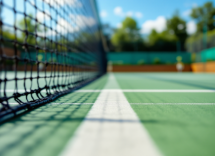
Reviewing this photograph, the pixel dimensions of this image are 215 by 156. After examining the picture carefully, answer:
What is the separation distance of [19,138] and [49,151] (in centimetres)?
24

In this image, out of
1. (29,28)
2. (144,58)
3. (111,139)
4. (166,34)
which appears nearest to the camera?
(111,139)

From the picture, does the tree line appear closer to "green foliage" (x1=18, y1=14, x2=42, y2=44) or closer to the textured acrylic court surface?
"green foliage" (x1=18, y1=14, x2=42, y2=44)

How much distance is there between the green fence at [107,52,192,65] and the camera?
20656 mm

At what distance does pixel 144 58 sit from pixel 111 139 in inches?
818

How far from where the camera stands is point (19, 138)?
92cm

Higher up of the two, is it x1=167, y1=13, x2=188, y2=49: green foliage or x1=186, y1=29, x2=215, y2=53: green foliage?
x1=167, y1=13, x2=188, y2=49: green foliage

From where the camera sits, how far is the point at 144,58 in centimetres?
2109

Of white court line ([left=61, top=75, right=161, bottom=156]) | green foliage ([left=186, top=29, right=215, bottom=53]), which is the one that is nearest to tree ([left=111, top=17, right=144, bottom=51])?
green foliage ([left=186, top=29, right=215, bottom=53])

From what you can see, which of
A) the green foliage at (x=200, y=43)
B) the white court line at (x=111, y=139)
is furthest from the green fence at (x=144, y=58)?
the white court line at (x=111, y=139)

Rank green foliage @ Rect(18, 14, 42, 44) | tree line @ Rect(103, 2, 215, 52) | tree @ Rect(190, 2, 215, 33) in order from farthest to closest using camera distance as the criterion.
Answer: tree line @ Rect(103, 2, 215, 52), tree @ Rect(190, 2, 215, 33), green foliage @ Rect(18, 14, 42, 44)

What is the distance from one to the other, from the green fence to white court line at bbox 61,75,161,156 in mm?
19550

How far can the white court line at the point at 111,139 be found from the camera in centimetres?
76

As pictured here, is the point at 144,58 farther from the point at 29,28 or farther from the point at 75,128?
the point at 75,128

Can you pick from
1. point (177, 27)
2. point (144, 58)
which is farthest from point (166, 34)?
point (144, 58)
